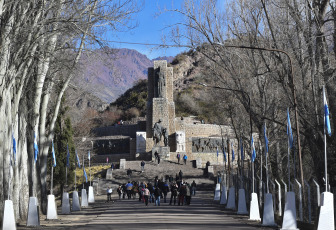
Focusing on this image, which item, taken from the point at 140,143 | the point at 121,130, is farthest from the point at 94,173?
the point at 121,130

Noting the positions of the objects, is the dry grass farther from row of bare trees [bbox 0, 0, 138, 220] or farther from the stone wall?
row of bare trees [bbox 0, 0, 138, 220]

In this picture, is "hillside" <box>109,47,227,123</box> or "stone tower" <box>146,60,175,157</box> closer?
"stone tower" <box>146,60,175,157</box>

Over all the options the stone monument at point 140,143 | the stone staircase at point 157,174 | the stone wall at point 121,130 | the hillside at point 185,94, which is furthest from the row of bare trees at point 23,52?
the hillside at point 185,94

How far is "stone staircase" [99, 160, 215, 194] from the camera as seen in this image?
2206 inches

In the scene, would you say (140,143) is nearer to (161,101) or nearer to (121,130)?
(161,101)

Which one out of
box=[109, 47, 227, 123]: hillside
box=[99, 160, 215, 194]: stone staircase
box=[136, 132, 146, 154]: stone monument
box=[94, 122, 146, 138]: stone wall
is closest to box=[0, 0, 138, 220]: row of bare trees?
box=[99, 160, 215, 194]: stone staircase

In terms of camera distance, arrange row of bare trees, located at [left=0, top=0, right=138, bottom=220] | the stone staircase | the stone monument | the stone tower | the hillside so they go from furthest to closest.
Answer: the hillside
the stone tower
the stone monument
the stone staircase
row of bare trees, located at [left=0, top=0, right=138, bottom=220]

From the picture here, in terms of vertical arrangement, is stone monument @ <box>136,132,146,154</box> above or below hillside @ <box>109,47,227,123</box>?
below

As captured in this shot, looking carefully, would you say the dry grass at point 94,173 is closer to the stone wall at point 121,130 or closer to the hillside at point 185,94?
the stone wall at point 121,130

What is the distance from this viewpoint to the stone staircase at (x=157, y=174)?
184ft

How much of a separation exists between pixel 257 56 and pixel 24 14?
15151mm

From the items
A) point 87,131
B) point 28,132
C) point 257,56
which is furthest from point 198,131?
point 28,132

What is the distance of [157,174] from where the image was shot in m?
60.4

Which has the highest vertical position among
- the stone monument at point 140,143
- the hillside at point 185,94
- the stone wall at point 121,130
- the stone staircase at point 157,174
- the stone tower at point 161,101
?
the hillside at point 185,94
